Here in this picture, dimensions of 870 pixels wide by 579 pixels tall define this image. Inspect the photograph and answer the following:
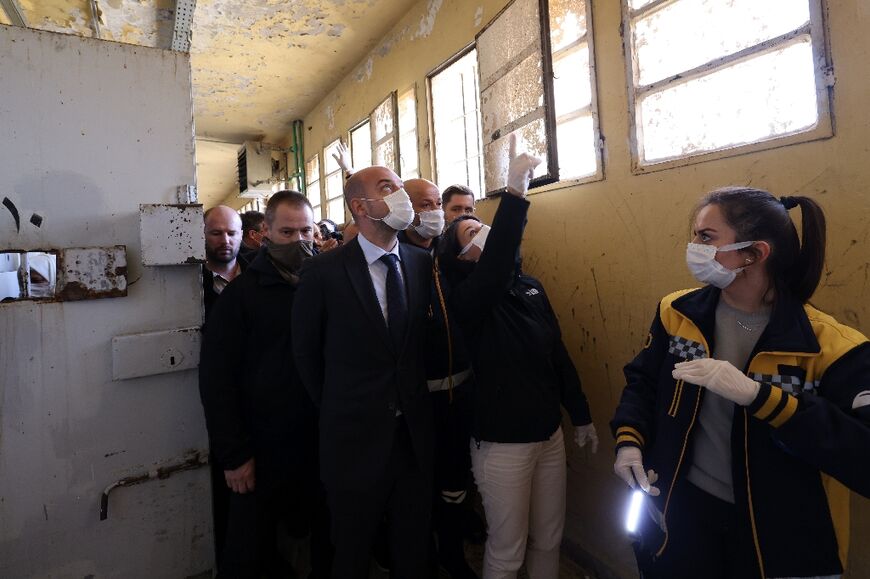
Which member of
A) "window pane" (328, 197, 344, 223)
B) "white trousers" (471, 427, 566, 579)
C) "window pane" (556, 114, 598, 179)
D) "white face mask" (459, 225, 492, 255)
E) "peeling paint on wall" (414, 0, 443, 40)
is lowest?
"white trousers" (471, 427, 566, 579)

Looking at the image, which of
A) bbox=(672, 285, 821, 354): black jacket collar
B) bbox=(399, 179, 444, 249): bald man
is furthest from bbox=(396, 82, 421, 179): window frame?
bbox=(672, 285, 821, 354): black jacket collar

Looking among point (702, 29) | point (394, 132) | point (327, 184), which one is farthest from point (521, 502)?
point (327, 184)

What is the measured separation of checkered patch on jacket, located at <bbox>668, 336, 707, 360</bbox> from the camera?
1.22m

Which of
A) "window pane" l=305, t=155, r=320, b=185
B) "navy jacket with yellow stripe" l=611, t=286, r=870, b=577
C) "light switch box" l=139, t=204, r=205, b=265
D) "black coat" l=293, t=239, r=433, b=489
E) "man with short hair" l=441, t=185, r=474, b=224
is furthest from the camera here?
"window pane" l=305, t=155, r=320, b=185

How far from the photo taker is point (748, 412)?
1102mm

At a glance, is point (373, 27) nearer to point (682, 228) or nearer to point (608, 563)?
point (682, 228)

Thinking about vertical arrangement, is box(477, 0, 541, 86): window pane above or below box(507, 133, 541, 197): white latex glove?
above

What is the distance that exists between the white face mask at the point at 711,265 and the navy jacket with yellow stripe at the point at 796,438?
0.10 meters

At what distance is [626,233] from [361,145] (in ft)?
11.3

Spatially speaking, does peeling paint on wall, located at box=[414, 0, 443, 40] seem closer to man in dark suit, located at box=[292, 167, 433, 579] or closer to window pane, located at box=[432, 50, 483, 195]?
window pane, located at box=[432, 50, 483, 195]

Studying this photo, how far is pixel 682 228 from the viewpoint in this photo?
1761 mm

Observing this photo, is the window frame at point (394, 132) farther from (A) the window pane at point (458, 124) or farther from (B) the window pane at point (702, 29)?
(B) the window pane at point (702, 29)

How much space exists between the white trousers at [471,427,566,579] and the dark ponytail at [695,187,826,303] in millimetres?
970

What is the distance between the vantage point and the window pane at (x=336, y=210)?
5.16 metres
